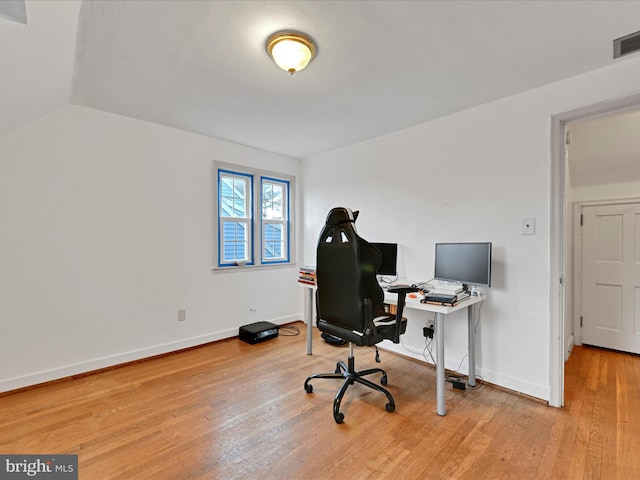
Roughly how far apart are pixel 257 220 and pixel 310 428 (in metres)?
2.71

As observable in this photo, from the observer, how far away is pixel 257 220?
4.06 meters

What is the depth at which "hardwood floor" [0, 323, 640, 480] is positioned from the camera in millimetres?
1629

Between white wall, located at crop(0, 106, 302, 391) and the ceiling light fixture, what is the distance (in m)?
2.01

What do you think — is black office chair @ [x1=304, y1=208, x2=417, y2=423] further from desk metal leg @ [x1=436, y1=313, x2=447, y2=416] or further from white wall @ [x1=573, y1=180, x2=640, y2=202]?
white wall @ [x1=573, y1=180, x2=640, y2=202]

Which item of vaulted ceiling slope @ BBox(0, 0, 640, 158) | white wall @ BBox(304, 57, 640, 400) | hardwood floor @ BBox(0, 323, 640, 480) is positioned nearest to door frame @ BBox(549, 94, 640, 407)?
white wall @ BBox(304, 57, 640, 400)

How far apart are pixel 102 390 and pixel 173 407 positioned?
759 millimetres

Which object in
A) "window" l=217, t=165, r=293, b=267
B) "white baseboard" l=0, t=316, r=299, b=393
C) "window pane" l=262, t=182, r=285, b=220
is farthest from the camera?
"window pane" l=262, t=182, r=285, b=220

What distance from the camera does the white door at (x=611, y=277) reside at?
3.12 m

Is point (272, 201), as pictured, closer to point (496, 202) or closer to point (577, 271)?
point (496, 202)

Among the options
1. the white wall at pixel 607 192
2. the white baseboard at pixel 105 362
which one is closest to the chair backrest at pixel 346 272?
the white baseboard at pixel 105 362

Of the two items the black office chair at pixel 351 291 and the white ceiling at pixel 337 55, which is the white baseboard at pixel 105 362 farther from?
the white ceiling at pixel 337 55

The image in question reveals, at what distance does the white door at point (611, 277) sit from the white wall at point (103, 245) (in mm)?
4188

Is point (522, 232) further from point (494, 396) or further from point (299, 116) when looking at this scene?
point (299, 116)

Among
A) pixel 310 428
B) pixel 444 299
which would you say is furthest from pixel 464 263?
pixel 310 428
